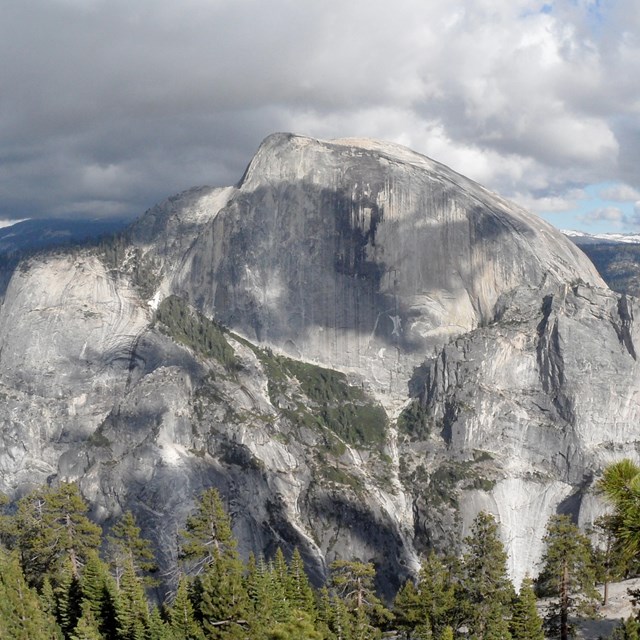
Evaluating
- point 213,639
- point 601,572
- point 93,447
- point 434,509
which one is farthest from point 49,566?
point 434,509

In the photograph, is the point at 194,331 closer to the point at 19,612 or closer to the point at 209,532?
the point at 209,532

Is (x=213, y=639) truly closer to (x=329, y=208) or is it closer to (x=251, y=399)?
(x=251, y=399)

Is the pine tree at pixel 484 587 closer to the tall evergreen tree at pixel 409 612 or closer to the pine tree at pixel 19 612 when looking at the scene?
the tall evergreen tree at pixel 409 612

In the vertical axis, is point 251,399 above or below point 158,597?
above

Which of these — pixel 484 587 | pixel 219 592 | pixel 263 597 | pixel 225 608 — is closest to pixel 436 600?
pixel 484 587

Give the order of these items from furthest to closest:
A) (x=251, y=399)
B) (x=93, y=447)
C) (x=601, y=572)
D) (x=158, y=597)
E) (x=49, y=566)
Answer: (x=251, y=399)
(x=93, y=447)
(x=158, y=597)
(x=601, y=572)
(x=49, y=566)

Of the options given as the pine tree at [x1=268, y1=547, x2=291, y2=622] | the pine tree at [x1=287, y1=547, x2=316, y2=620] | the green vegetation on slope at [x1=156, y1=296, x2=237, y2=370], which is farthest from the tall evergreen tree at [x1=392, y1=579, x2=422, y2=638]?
the green vegetation on slope at [x1=156, y1=296, x2=237, y2=370]
